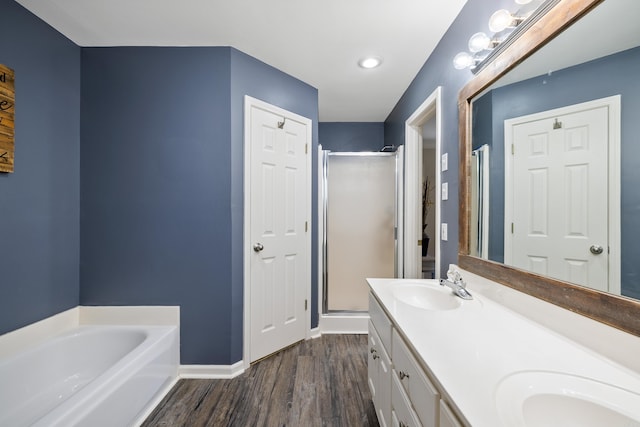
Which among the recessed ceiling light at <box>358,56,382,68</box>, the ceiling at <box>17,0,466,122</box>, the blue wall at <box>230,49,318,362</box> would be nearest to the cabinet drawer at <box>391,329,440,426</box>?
the blue wall at <box>230,49,318,362</box>

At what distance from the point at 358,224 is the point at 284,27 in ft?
6.15

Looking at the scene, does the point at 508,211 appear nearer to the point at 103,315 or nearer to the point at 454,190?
the point at 454,190

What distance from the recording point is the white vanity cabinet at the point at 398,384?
2.28 ft

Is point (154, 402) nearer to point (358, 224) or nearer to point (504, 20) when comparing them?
point (358, 224)

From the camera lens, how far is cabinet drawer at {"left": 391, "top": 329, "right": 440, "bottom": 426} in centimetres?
70

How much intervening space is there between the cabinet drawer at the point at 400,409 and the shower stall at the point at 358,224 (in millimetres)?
1653

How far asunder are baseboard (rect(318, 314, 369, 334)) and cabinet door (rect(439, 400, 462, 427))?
6.71ft

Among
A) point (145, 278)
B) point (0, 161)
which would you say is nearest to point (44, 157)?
point (0, 161)

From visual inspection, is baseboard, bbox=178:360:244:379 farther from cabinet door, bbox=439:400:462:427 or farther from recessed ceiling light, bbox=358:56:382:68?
recessed ceiling light, bbox=358:56:382:68

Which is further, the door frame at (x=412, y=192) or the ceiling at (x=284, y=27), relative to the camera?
the door frame at (x=412, y=192)

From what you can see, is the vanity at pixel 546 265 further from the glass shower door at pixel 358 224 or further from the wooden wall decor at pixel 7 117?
the wooden wall decor at pixel 7 117


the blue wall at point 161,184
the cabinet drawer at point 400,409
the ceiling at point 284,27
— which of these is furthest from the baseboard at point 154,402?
the ceiling at point 284,27

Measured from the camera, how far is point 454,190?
5.06 feet

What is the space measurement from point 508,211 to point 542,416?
2.55 ft
